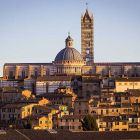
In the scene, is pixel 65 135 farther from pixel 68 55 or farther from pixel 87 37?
pixel 87 37

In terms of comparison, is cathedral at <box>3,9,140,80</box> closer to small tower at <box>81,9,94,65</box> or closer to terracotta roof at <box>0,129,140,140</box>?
small tower at <box>81,9,94,65</box>

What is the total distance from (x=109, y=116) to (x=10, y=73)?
53239mm

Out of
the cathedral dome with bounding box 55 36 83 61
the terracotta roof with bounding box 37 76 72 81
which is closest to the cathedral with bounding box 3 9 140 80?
the cathedral dome with bounding box 55 36 83 61

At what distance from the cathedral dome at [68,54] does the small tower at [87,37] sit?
609cm

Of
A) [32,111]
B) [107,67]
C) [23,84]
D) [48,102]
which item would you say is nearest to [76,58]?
[107,67]

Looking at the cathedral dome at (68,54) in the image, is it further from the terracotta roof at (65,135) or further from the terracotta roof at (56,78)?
the terracotta roof at (65,135)

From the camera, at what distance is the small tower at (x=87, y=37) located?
447 feet

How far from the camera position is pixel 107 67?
12575cm

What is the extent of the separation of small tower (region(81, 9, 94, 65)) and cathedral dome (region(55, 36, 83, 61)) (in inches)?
240

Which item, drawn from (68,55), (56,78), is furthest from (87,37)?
(56,78)

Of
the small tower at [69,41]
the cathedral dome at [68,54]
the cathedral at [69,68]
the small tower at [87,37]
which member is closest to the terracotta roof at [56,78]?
the cathedral at [69,68]

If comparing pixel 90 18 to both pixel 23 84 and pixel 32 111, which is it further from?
pixel 32 111

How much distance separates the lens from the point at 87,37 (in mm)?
136750

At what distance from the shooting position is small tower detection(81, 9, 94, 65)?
13625 cm
